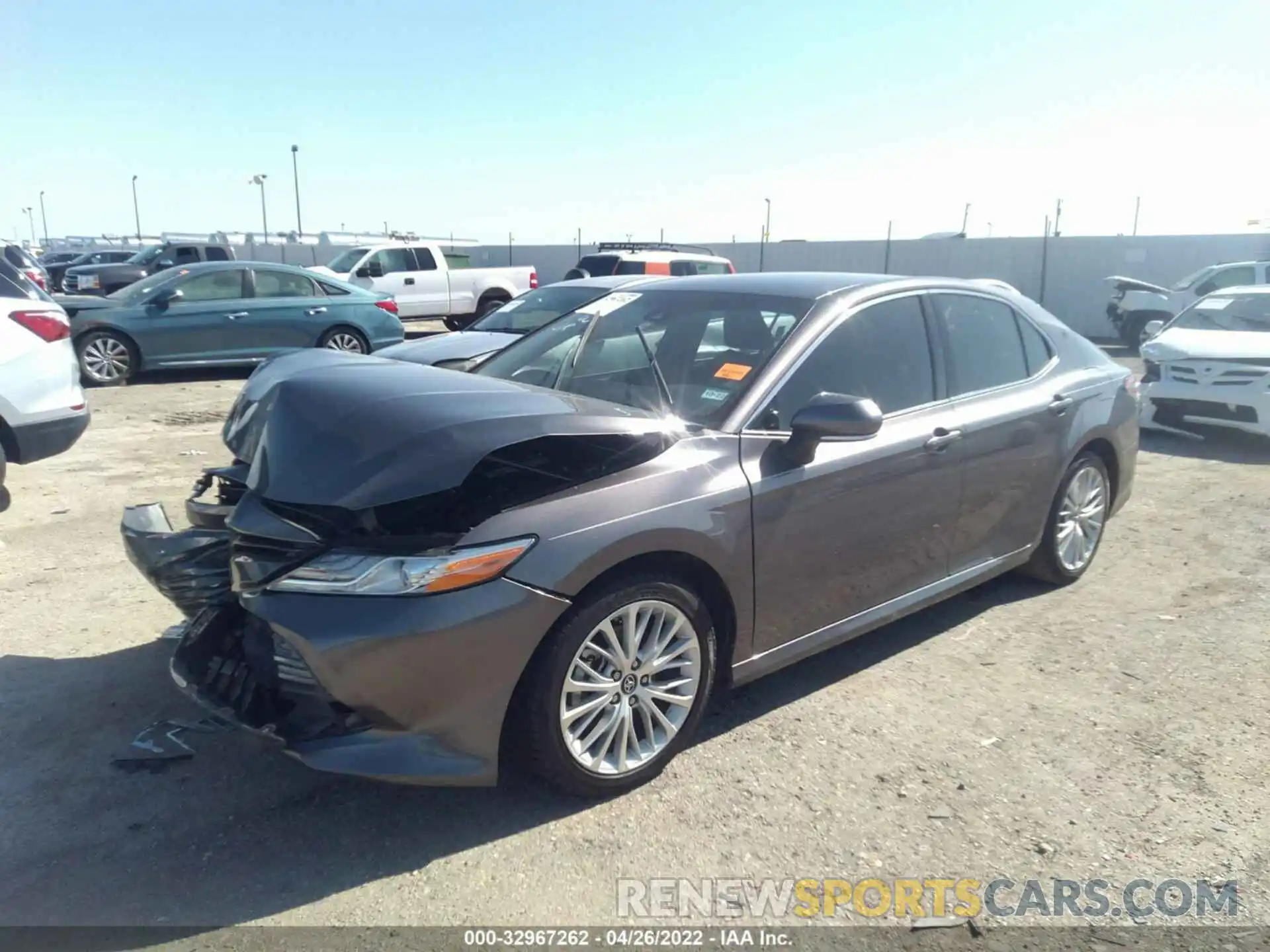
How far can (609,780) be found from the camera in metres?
3.25

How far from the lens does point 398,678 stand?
2.82 metres

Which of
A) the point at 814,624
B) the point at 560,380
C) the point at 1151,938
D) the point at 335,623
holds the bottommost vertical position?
the point at 1151,938

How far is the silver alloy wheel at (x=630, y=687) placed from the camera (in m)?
3.15

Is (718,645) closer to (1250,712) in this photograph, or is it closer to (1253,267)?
(1250,712)

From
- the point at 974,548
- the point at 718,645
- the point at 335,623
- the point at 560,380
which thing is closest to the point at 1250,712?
the point at 974,548

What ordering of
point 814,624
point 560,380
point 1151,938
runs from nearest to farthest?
point 1151,938, point 814,624, point 560,380

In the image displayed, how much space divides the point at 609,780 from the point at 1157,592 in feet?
11.7

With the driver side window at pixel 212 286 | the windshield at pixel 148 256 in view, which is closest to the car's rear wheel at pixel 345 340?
the driver side window at pixel 212 286

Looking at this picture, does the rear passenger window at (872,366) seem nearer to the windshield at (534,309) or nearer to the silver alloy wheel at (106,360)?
the windshield at (534,309)

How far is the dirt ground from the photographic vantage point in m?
2.88

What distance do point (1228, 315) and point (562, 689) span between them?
394 inches

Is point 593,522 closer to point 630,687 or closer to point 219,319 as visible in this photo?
point 630,687

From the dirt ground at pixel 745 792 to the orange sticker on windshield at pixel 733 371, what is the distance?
1.32 meters

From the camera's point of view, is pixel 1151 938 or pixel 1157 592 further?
Answer: pixel 1157 592
